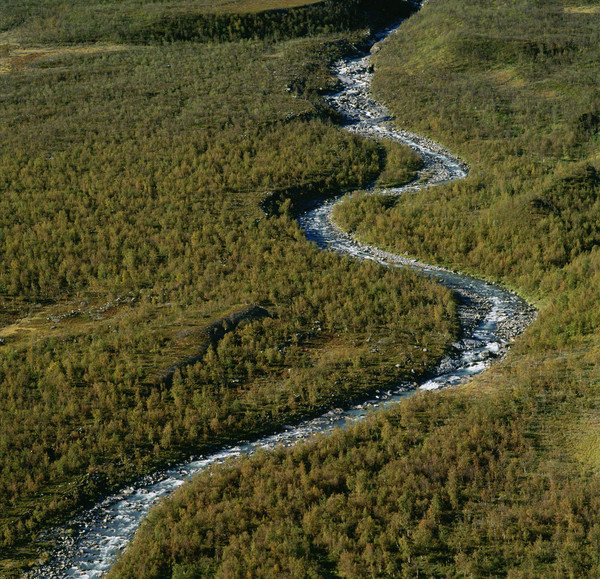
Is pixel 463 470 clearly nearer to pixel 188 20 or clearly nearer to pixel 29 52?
pixel 29 52

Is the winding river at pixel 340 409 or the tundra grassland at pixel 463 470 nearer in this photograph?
the tundra grassland at pixel 463 470

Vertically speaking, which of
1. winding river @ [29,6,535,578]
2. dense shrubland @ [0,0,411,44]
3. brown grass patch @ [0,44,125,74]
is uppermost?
dense shrubland @ [0,0,411,44]

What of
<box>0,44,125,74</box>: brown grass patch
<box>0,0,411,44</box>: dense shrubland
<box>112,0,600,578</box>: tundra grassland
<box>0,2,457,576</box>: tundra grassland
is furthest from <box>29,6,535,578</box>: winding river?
<box>0,44,125,74</box>: brown grass patch

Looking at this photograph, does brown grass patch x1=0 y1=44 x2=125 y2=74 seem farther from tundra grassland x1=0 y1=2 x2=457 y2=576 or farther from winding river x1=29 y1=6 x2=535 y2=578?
winding river x1=29 y1=6 x2=535 y2=578

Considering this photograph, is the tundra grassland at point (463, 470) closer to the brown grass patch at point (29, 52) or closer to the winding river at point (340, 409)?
the winding river at point (340, 409)

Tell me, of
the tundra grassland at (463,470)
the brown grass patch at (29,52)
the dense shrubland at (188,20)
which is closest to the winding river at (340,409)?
the tundra grassland at (463,470)

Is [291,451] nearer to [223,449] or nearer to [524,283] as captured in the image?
[223,449]
